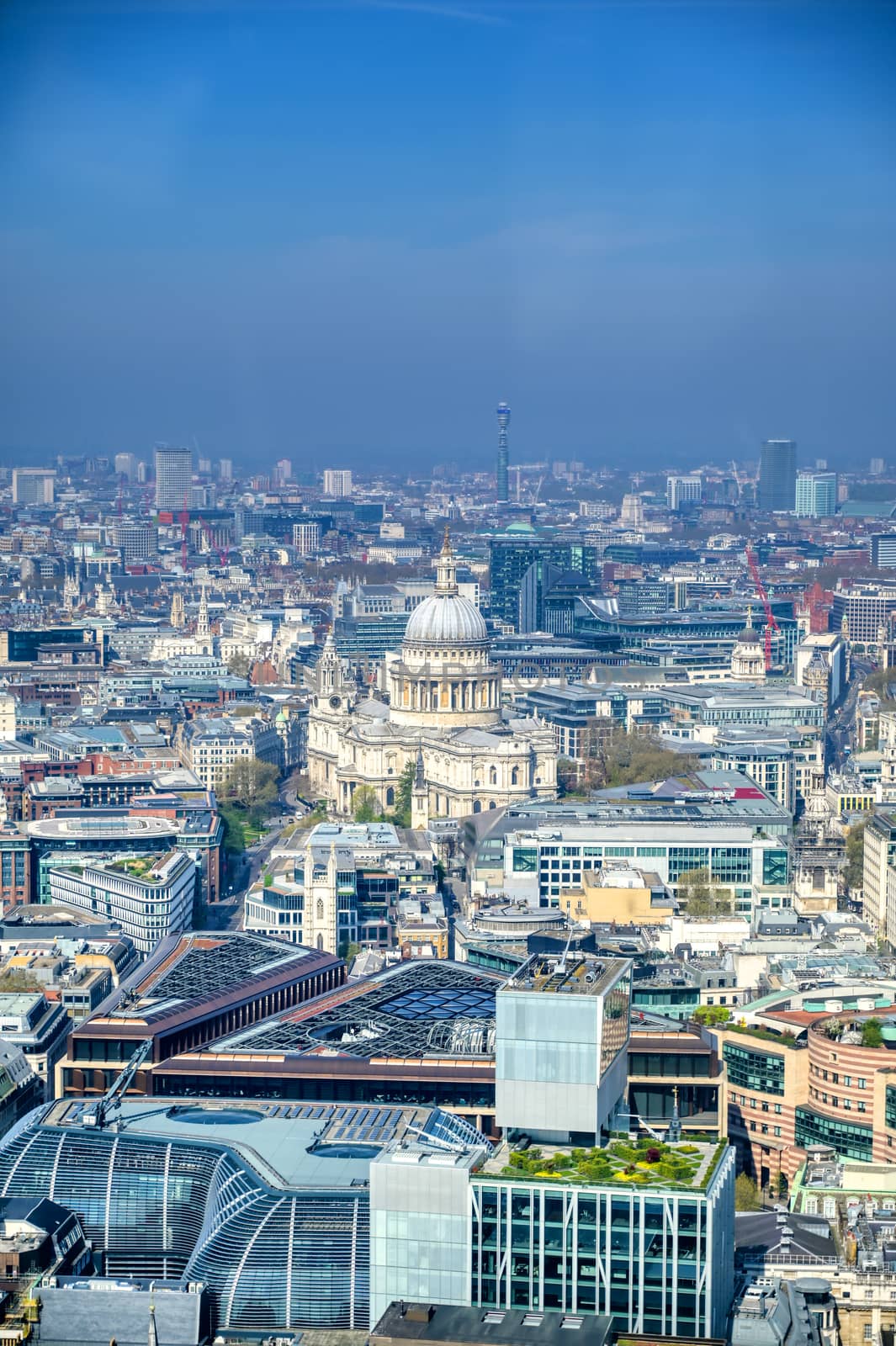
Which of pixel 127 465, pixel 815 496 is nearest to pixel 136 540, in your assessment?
pixel 127 465

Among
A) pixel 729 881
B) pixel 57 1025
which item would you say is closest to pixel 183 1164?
pixel 57 1025

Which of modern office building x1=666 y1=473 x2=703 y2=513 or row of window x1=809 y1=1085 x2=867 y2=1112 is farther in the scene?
modern office building x1=666 y1=473 x2=703 y2=513

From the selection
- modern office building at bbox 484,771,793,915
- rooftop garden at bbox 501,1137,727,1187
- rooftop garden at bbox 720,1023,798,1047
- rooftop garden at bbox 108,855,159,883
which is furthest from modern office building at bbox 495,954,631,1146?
rooftop garden at bbox 108,855,159,883

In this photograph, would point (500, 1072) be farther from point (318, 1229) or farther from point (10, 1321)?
point (10, 1321)

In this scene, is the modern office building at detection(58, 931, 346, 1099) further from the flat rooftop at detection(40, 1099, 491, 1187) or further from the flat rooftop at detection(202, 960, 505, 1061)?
the flat rooftop at detection(40, 1099, 491, 1187)

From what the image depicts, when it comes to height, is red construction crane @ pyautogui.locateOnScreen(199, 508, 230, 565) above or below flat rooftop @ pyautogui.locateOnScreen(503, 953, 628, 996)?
above

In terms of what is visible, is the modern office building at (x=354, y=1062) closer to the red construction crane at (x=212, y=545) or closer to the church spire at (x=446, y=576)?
the church spire at (x=446, y=576)

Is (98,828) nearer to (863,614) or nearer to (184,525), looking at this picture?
(863,614)
